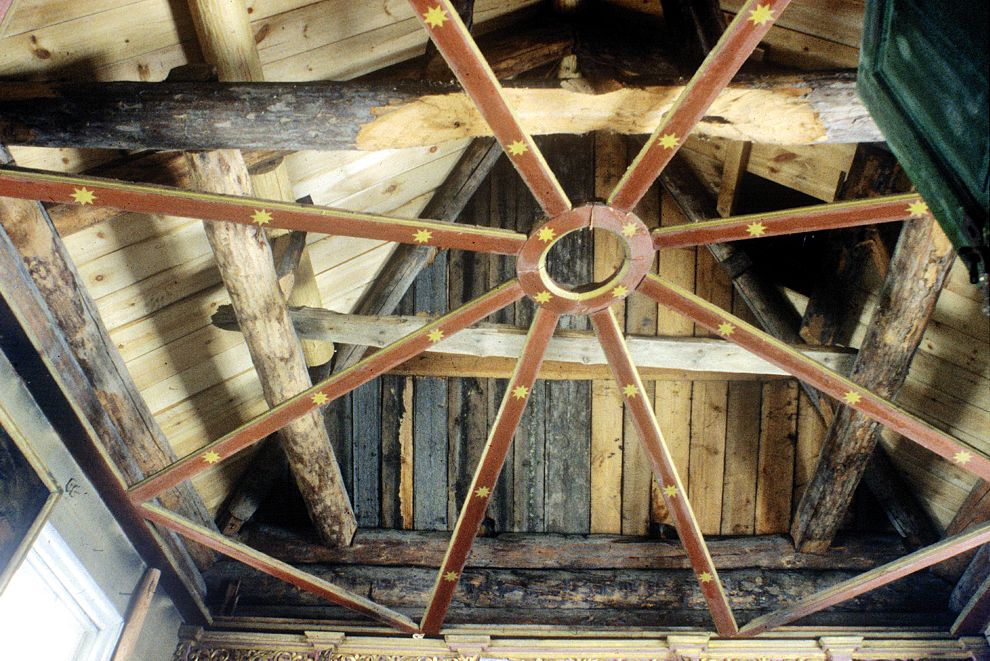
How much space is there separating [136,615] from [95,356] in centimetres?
104

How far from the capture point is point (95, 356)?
2.49 metres

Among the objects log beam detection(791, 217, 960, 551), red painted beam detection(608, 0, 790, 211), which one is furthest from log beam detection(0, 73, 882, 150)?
log beam detection(791, 217, 960, 551)

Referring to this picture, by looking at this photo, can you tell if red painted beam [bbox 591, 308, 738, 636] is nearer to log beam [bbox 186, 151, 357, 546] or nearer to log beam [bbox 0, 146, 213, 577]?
log beam [bbox 186, 151, 357, 546]

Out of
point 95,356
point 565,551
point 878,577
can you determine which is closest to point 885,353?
point 878,577

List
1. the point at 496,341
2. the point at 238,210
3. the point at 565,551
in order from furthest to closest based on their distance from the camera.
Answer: the point at 565,551 < the point at 496,341 < the point at 238,210

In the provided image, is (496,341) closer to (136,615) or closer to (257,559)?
(257,559)

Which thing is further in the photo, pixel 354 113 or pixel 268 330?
pixel 268 330

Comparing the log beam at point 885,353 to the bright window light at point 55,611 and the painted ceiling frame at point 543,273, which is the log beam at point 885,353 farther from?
the bright window light at point 55,611

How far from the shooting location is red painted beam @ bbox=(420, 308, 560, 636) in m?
2.43

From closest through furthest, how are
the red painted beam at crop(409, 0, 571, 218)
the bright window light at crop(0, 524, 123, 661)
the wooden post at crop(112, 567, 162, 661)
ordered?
1. the red painted beam at crop(409, 0, 571, 218)
2. the bright window light at crop(0, 524, 123, 661)
3. the wooden post at crop(112, 567, 162, 661)

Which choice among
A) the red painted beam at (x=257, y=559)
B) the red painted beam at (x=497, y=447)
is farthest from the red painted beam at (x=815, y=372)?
the red painted beam at (x=257, y=559)

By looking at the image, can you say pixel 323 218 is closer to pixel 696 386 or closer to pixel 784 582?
pixel 696 386

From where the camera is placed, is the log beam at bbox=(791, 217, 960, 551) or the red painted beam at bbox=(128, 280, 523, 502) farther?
the log beam at bbox=(791, 217, 960, 551)

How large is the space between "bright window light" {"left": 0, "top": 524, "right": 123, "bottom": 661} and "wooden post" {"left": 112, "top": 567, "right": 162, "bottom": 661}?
48 mm
